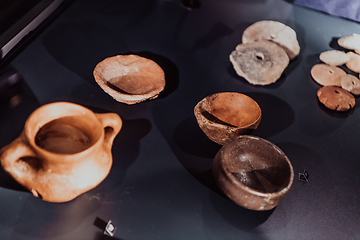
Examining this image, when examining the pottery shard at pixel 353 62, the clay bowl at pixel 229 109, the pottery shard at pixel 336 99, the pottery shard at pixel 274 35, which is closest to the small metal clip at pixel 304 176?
A: the clay bowl at pixel 229 109

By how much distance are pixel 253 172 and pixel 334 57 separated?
5.88 ft

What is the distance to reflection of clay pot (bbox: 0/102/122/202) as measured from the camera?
59.1 inches

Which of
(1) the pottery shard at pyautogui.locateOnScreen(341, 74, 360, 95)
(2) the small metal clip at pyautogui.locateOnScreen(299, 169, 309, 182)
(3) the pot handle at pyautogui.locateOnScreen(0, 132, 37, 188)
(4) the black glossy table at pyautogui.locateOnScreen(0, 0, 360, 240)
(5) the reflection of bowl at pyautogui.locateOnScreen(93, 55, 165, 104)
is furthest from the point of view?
(1) the pottery shard at pyautogui.locateOnScreen(341, 74, 360, 95)

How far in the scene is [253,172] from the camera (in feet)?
6.66

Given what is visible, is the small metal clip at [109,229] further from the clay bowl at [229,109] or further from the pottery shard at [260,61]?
the pottery shard at [260,61]

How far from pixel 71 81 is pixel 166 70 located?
85 centimetres

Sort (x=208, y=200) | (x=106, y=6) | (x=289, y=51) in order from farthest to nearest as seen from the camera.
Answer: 1. (x=106, y=6)
2. (x=289, y=51)
3. (x=208, y=200)

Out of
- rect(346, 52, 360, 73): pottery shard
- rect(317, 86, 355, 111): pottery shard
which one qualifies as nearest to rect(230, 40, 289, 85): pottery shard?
rect(317, 86, 355, 111): pottery shard

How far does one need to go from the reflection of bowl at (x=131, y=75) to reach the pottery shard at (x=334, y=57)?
5.83ft

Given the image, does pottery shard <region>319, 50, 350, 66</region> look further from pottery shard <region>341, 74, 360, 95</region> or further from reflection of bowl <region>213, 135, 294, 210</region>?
reflection of bowl <region>213, 135, 294, 210</region>

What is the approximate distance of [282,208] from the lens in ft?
6.55

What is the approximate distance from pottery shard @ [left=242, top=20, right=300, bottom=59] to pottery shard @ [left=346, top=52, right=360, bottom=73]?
54cm

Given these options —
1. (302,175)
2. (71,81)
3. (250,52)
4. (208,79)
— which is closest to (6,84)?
(71,81)

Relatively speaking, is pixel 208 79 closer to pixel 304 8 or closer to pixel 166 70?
pixel 166 70
